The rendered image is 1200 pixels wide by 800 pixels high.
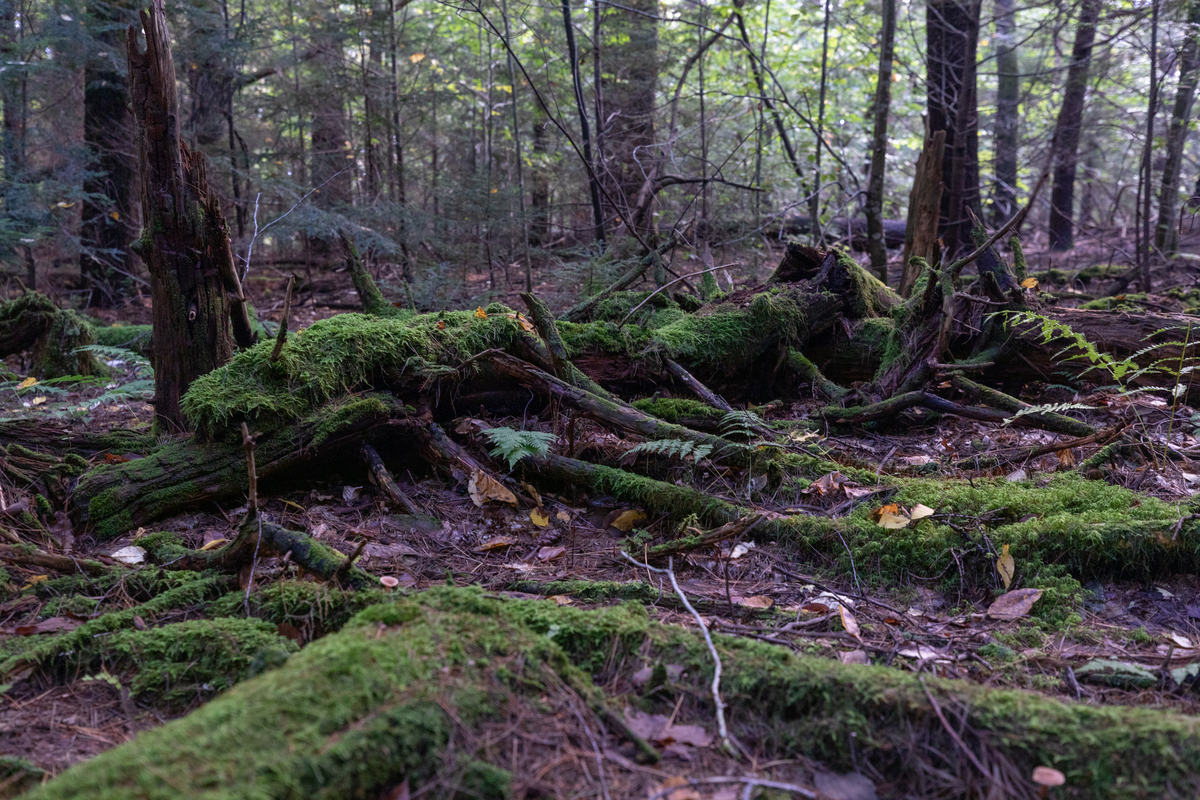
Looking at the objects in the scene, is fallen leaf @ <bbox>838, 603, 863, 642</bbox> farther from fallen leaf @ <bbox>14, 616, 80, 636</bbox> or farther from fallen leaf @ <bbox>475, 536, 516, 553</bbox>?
fallen leaf @ <bbox>14, 616, 80, 636</bbox>

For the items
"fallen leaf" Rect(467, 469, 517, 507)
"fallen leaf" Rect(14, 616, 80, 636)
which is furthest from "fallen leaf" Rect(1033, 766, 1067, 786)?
"fallen leaf" Rect(14, 616, 80, 636)

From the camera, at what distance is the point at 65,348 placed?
6777 mm

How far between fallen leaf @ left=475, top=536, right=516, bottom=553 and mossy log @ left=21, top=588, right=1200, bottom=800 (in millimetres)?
1177

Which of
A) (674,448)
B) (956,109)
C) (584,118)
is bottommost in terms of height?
(674,448)

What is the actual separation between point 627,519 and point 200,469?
2.21 meters

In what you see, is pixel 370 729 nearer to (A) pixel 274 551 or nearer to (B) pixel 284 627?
(B) pixel 284 627

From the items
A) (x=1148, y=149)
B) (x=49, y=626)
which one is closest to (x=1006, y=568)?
(x=49, y=626)

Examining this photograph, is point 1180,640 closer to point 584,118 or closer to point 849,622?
point 849,622

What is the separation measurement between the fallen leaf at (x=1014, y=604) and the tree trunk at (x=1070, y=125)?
792 centimetres

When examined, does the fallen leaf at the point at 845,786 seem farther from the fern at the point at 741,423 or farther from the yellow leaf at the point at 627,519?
the fern at the point at 741,423

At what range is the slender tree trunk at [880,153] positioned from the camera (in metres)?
8.12

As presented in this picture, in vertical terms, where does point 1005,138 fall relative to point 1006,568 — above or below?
above

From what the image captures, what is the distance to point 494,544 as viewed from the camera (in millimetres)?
3410

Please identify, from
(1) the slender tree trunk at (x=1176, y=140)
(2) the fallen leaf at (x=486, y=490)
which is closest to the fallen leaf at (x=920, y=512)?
(2) the fallen leaf at (x=486, y=490)
